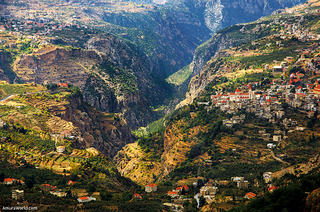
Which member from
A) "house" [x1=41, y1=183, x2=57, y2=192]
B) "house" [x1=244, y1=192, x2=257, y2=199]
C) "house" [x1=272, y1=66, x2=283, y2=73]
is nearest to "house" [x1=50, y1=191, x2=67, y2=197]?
"house" [x1=41, y1=183, x2=57, y2=192]

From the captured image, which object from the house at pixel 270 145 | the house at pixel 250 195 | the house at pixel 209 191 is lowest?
the house at pixel 209 191

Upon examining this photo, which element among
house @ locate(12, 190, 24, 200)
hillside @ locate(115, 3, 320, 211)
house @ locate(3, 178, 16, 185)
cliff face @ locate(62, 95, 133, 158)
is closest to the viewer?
house @ locate(12, 190, 24, 200)

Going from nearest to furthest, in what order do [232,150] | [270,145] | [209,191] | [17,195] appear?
[17,195]
[209,191]
[270,145]
[232,150]


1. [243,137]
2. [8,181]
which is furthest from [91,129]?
[8,181]

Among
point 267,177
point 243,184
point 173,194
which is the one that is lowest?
point 173,194

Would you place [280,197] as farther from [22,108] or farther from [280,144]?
[22,108]

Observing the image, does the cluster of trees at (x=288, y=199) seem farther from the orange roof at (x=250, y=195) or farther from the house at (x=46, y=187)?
the house at (x=46, y=187)

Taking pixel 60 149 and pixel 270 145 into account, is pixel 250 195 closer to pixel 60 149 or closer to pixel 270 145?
pixel 270 145

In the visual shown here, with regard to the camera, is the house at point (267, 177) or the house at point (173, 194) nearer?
the house at point (267, 177)

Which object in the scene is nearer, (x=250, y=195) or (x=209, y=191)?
(x=250, y=195)

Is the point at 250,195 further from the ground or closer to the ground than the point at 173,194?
further from the ground

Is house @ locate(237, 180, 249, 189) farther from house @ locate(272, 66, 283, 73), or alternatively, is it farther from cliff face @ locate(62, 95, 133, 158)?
house @ locate(272, 66, 283, 73)

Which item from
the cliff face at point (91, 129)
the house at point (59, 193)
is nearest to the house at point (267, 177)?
the house at point (59, 193)
